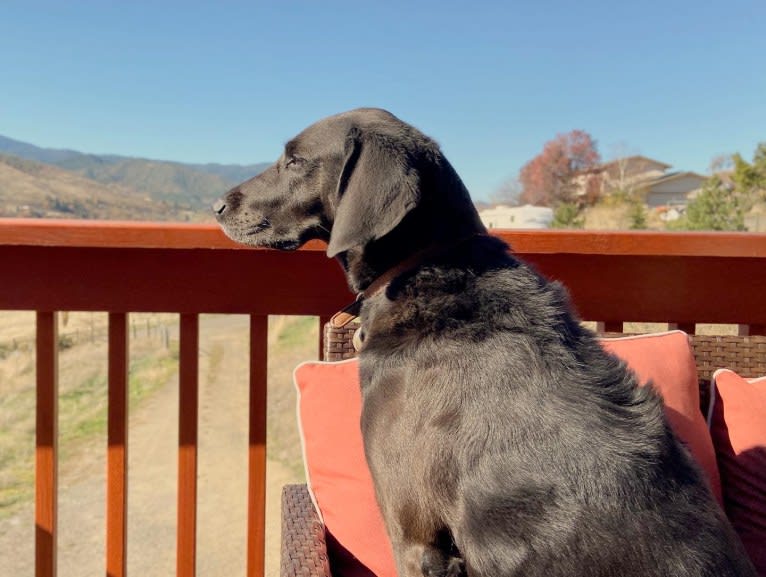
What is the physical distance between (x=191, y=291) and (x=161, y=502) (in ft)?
45.0

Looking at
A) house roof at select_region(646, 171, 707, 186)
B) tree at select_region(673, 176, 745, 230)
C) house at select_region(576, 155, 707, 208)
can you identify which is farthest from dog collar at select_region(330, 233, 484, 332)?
house roof at select_region(646, 171, 707, 186)

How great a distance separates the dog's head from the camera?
1450 millimetres

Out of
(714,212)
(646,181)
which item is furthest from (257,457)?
(646,181)

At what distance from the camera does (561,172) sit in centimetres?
3881

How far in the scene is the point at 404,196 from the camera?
1.45 metres

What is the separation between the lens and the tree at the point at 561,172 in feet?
125

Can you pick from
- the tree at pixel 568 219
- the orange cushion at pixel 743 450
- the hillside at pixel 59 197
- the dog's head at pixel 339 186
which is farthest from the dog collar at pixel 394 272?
the hillside at pixel 59 197

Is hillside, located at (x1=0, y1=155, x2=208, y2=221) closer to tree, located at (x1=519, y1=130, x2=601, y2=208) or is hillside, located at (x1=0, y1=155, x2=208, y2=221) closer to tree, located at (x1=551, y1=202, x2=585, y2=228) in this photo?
tree, located at (x1=519, y1=130, x2=601, y2=208)

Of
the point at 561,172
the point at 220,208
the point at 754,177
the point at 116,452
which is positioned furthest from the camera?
the point at 561,172

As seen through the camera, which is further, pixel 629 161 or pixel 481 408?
pixel 629 161

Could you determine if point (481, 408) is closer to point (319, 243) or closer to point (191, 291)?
point (319, 243)

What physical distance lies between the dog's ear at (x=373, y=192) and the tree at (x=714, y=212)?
73.9 ft

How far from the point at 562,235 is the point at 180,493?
1.45 metres

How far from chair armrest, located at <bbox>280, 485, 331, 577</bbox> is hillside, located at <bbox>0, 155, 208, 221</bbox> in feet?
173
